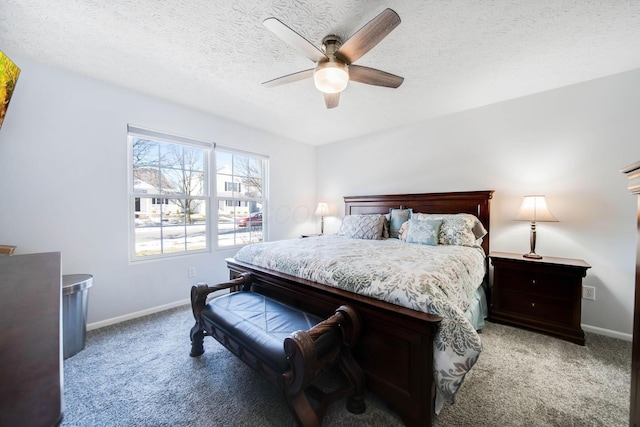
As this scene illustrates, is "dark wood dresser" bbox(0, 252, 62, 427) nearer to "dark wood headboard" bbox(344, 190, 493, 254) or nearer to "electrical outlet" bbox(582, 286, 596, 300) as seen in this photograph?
"dark wood headboard" bbox(344, 190, 493, 254)

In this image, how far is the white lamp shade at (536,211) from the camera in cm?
238

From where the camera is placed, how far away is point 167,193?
116 inches

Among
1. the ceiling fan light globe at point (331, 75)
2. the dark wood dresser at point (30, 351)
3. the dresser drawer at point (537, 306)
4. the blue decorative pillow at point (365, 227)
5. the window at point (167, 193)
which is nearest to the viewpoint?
the dark wood dresser at point (30, 351)

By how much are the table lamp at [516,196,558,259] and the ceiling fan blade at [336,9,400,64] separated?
2.25m

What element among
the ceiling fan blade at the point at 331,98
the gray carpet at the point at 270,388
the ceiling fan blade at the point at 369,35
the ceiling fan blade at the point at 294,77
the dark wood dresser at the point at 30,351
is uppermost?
the ceiling fan blade at the point at 369,35

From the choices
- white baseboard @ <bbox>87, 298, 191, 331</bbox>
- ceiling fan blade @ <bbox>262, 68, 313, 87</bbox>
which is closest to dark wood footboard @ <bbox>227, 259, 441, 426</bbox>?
ceiling fan blade @ <bbox>262, 68, 313, 87</bbox>

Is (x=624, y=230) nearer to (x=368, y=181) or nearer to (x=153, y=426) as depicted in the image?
(x=368, y=181)

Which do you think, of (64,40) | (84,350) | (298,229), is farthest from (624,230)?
(64,40)

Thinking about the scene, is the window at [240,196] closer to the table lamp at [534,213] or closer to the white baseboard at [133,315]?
the white baseboard at [133,315]

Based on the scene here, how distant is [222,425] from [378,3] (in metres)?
2.65

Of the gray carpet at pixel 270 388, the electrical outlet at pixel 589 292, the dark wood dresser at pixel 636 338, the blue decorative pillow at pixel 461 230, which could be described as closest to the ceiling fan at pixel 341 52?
the dark wood dresser at pixel 636 338

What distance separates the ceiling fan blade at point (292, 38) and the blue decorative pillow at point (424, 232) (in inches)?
79.8

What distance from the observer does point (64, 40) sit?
6.06 feet

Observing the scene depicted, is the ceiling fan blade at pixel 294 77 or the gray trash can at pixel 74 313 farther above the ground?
the ceiling fan blade at pixel 294 77
